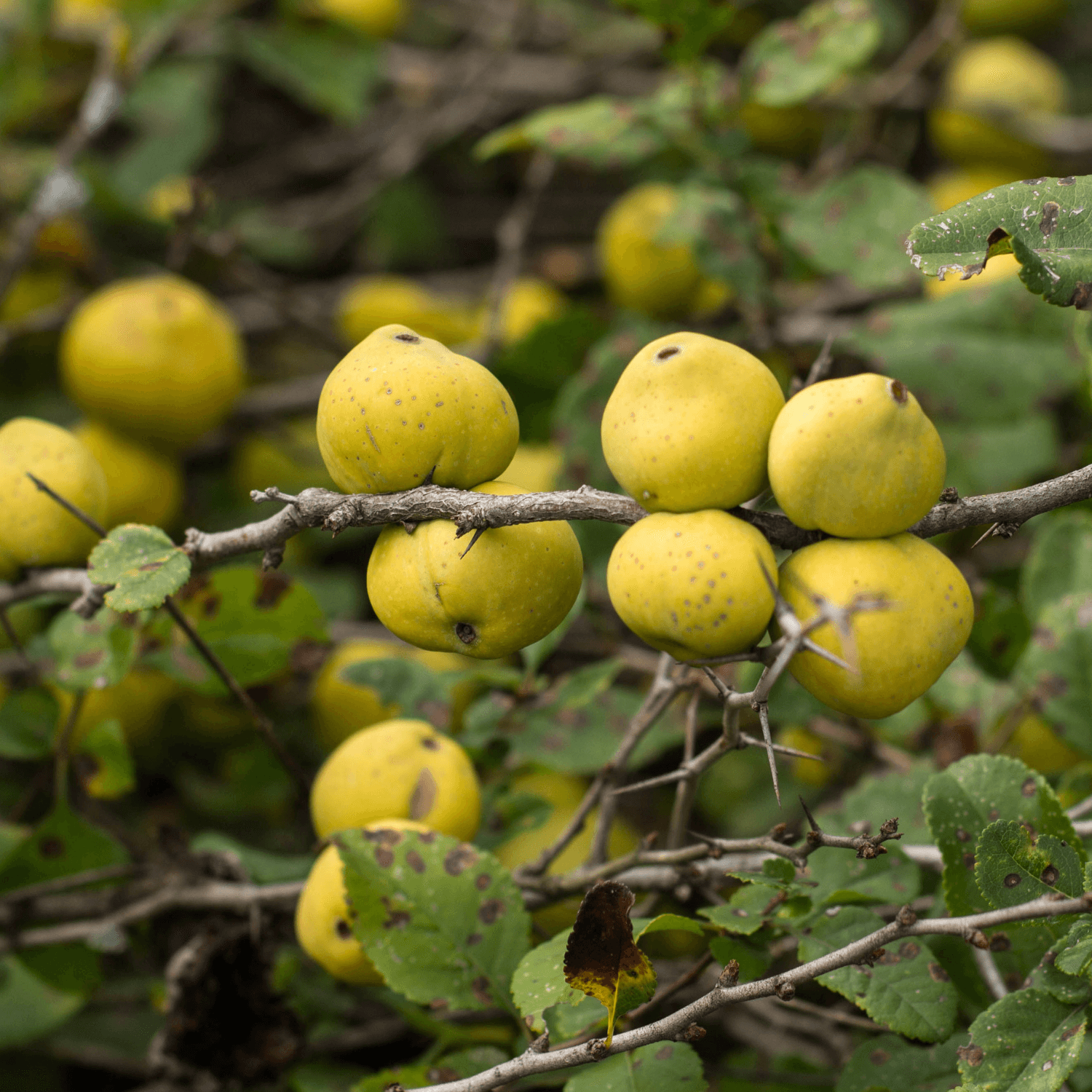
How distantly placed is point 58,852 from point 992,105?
1892mm

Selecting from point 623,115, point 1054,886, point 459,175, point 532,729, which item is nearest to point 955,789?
point 1054,886

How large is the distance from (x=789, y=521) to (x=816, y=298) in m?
1.30

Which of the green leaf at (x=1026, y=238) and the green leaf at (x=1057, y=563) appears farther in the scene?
the green leaf at (x=1057, y=563)

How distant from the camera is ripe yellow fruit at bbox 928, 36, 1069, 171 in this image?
5.93ft

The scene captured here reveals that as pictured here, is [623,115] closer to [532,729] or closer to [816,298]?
[816,298]

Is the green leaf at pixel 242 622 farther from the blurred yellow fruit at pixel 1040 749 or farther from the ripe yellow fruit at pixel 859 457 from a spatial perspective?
the blurred yellow fruit at pixel 1040 749

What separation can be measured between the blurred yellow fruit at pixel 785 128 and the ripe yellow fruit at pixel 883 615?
1476 millimetres

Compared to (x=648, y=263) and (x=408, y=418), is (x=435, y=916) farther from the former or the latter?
(x=648, y=263)

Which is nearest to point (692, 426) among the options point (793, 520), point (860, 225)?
point (793, 520)

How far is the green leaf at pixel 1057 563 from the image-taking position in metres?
1.16

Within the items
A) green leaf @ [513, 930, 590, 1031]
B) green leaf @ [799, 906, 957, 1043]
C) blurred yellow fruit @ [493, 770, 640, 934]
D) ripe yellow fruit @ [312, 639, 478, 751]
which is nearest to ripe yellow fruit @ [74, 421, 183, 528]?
ripe yellow fruit @ [312, 639, 478, 751]

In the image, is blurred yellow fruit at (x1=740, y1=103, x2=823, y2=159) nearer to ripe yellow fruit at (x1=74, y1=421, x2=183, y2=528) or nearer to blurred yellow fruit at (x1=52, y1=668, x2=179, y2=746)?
ripe yellow fruit at (x1=74, y1=421, x2=183, y2=528)

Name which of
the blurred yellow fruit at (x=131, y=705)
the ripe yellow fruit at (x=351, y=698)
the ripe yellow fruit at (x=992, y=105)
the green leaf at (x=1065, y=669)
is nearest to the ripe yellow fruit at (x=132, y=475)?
the blurred yellow fruit at (x=131, y=705)

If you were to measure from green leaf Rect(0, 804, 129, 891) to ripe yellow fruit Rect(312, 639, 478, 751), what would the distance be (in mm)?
347
